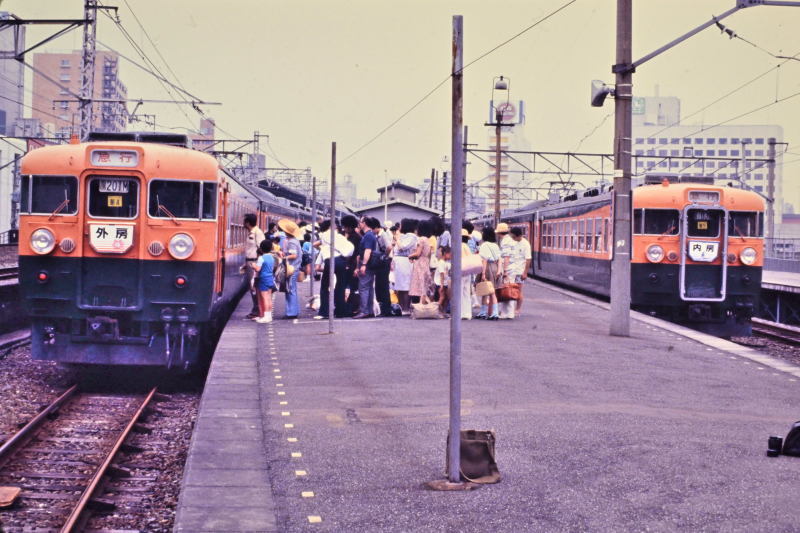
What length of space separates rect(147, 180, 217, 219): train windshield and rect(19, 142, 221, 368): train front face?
A: 0.01 m

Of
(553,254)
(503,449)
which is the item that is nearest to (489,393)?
(503,449)

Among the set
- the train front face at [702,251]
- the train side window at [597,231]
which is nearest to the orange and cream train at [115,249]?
the train front face at [702,251]

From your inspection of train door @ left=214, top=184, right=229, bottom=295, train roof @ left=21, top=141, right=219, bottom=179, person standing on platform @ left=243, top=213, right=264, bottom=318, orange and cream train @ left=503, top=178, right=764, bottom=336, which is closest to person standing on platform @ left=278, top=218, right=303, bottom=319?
person standing on platform @ left=243, top=213, right=264, bottom=318

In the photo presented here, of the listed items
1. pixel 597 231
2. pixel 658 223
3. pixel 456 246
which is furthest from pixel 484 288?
pixel 456 246

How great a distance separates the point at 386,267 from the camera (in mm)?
17141

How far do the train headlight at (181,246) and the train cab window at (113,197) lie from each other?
56 centimetres

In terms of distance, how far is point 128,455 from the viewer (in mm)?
9148

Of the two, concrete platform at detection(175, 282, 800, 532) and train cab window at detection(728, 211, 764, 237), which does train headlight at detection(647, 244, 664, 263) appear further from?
concrete platform at detection(175, 282, 800, 532)

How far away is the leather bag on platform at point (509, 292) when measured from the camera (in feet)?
55.9

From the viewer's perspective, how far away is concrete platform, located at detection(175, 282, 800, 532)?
19.1ft

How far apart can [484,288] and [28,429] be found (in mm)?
8456

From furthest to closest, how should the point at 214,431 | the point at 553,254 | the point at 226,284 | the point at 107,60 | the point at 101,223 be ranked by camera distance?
the point at 107,60, the point at 553,254, the point at 226,284, the point at 101,223, the point at 214,431

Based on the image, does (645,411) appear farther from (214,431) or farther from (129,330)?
(129,330)

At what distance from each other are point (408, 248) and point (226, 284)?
3.61 m
